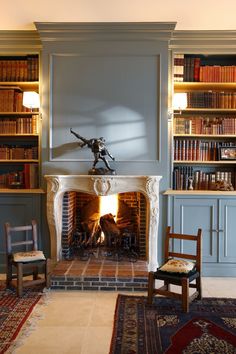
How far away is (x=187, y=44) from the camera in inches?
174

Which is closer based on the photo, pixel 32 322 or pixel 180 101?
pixel 32 322

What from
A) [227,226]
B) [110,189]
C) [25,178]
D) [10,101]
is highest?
[10,101]

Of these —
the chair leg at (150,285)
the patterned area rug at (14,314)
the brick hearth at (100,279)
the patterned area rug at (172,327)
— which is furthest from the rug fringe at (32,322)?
the chair leg at (150,285)

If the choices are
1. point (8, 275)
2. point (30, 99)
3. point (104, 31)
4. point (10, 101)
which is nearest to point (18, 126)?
point (10, 101)

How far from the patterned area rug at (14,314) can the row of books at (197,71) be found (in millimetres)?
3186

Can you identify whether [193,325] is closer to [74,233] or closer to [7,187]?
[74,233]

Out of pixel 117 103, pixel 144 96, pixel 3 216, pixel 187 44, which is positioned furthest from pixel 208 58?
pixel 3 216

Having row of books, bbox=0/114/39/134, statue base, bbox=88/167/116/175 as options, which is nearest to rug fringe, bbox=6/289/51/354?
statue base, bbox=88/167/116/175

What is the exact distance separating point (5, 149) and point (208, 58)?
10.2 ft

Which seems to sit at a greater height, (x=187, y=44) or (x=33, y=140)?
(x=187, y=44)

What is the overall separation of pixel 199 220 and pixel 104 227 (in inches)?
49.2

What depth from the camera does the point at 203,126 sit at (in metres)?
4.57

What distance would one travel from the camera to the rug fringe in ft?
8.43

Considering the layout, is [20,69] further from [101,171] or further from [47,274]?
[47,274]
